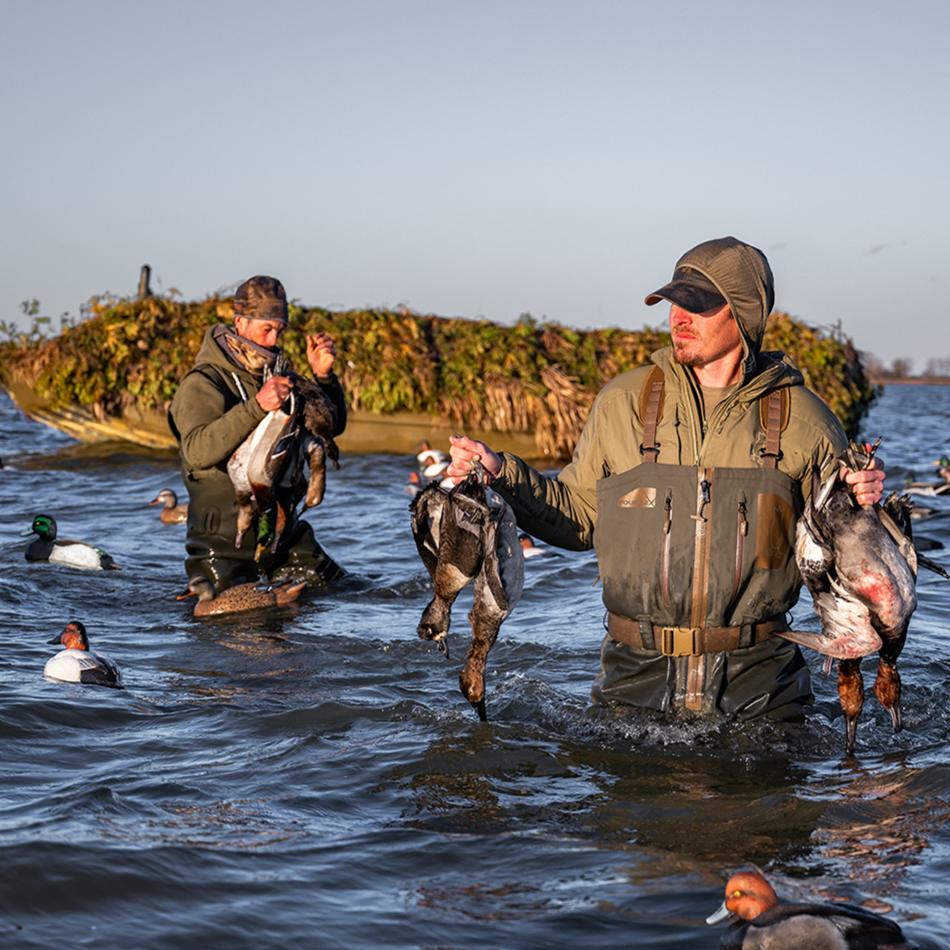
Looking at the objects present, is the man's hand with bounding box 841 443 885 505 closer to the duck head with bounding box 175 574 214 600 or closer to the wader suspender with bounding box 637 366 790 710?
the wader suspender with bounding box 637 366 790 710

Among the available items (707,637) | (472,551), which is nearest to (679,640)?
(707,637)

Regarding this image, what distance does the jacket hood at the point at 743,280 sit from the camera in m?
4.68

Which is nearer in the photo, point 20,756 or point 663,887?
point 663,887

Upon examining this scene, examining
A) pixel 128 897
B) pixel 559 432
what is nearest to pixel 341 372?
pixel 559 432

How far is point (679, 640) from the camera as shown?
4770mm

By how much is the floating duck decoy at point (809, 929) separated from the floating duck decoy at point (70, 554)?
8.45 metres

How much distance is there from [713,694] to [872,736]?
51.7 inches

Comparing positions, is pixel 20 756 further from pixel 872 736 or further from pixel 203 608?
pixel 872 736

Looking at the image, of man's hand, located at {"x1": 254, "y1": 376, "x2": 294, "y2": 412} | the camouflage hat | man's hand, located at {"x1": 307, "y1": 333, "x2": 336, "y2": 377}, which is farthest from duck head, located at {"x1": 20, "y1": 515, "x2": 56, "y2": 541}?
man's hand, located at {"x1": 254, "y1": 376, "x2": 294, "y2": 412}

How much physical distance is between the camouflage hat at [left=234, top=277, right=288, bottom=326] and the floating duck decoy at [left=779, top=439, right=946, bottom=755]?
15.1 feet

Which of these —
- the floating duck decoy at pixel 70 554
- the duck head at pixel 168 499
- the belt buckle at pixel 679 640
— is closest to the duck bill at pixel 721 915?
the belt buckle at pixel 679 640

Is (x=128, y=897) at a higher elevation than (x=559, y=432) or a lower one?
lower

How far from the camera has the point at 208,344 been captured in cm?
832

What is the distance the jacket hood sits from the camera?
468 cm
